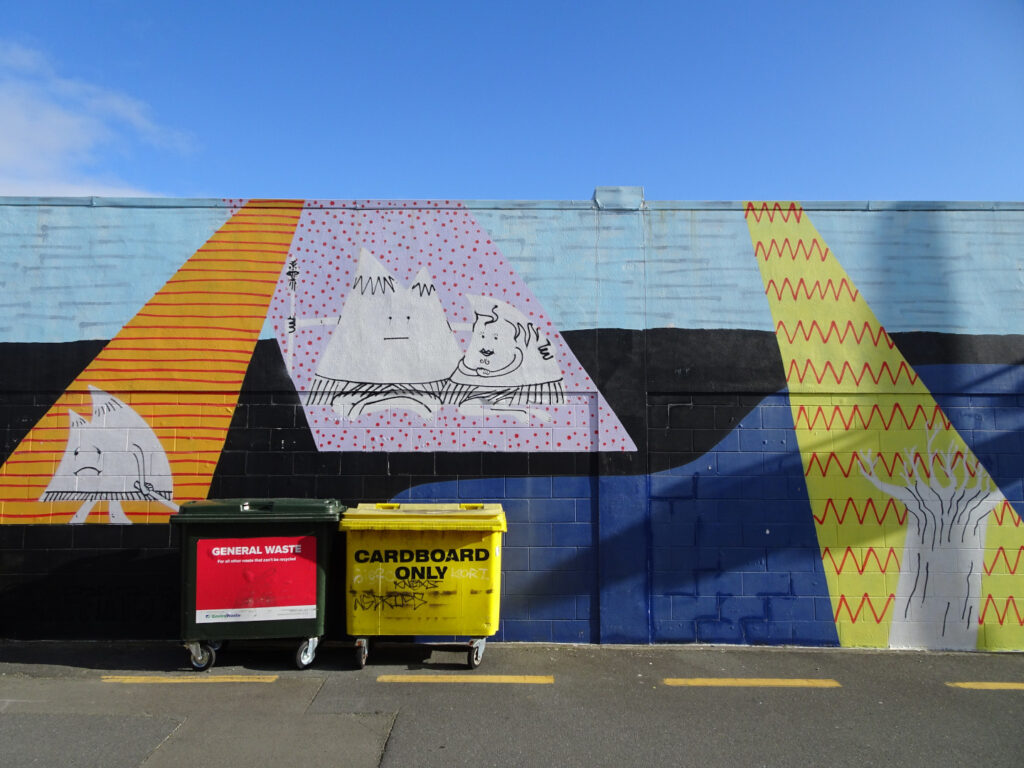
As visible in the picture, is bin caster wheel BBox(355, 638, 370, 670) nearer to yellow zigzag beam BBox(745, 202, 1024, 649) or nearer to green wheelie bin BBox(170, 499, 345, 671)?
green wheelie bin BBox(170, 499, 345, 671)

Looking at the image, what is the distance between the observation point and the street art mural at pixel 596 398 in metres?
6.66

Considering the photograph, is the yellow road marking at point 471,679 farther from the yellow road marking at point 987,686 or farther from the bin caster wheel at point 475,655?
the yellow road marking at point 987,686

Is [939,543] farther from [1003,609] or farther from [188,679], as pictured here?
[188,679]

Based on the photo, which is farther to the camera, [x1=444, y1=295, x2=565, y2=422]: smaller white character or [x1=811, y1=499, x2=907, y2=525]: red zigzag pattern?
[x1=444, y1=295, x2=565, y2=422]: smaller white character

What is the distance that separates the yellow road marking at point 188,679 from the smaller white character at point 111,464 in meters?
1.51

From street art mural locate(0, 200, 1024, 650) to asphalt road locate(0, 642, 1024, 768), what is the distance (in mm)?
642

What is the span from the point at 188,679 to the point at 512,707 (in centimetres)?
252

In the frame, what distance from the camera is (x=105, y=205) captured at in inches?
276

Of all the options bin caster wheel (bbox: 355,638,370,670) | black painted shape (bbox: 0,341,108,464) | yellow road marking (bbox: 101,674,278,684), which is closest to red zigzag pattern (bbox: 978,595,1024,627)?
bin caster wheel (bbox: 355,638,370,670)

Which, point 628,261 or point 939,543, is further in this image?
point 628,261

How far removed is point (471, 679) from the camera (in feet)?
18.6

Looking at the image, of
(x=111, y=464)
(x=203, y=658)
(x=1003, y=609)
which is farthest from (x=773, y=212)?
(x=111, y=464)

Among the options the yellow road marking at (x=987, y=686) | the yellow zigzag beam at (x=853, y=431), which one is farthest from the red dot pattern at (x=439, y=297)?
the yellow road marking at (x=987, y=686)

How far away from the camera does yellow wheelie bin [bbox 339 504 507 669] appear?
5.83m
